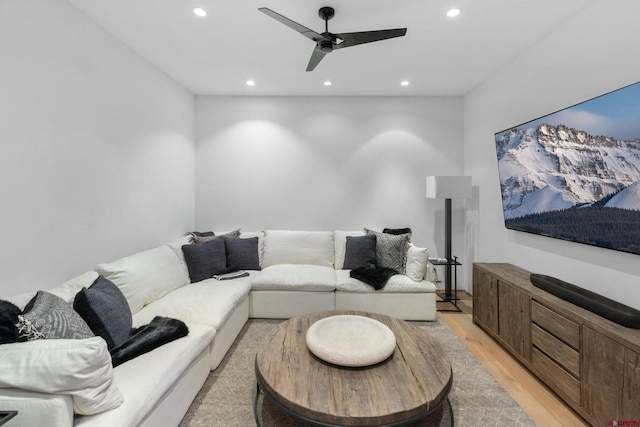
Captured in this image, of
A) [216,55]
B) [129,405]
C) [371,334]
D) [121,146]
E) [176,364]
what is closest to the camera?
[129,405]

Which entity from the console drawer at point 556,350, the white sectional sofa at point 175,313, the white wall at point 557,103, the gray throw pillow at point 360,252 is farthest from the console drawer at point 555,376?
the gray throw pillow at point 360,252

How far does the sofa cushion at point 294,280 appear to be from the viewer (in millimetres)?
3242

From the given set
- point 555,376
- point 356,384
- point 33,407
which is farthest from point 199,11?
point 555,376

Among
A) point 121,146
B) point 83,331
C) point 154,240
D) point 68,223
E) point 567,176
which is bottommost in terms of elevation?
point 83,331

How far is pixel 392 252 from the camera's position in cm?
353

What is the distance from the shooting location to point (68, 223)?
2191mm

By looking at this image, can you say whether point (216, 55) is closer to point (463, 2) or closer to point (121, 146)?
point (121, 146)

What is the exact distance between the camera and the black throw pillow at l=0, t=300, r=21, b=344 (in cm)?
128

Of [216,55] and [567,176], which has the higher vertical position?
[216,55]

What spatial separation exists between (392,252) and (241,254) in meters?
1.89

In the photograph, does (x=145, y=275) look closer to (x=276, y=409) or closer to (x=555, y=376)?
(x=276, y=409)

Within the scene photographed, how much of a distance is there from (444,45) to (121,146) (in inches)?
129

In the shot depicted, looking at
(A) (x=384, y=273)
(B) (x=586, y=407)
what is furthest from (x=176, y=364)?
(B) (x=586, y=407)

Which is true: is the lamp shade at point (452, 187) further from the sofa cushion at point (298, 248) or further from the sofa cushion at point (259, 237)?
the sofa cushion at point (259, 237)
